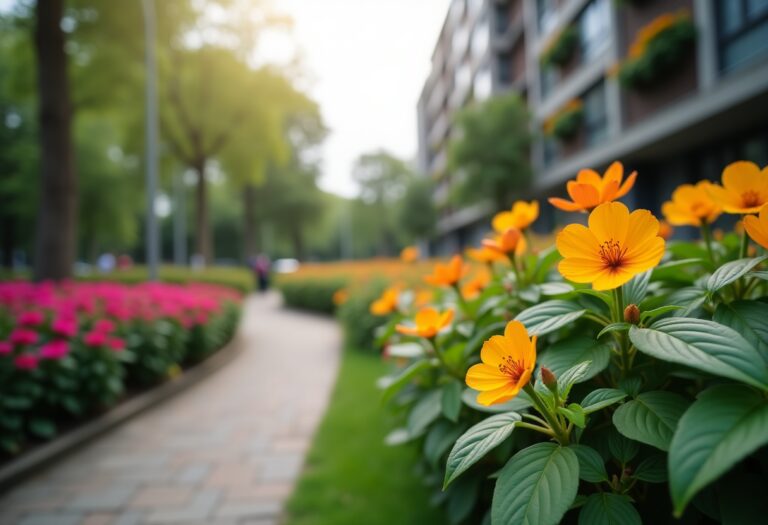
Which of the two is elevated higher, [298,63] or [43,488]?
[298,63]

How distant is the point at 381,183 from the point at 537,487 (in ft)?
147

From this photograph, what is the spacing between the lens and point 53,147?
7078mm

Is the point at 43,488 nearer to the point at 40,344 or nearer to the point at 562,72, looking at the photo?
the point at 40,344

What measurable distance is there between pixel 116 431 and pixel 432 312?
3.35 metres

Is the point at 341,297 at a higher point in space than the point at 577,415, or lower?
lower

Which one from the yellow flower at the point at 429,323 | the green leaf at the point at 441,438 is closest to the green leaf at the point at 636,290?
the yellow flower at the point at 429,323

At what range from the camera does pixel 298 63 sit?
18953mm

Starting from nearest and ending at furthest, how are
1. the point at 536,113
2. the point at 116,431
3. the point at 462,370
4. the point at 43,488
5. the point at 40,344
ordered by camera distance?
the point at 462,370
the point at 43,488
the point at 40,344
the point at 116,431
the point at 536,113

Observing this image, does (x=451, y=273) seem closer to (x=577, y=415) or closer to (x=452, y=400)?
(x=452, y=400)

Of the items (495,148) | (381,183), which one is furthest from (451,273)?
(381,183)

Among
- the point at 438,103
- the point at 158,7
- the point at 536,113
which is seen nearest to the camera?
the point at 158,7

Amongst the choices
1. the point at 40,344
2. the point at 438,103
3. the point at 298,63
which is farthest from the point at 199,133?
the point at 438,103

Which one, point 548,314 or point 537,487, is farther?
point 548,314

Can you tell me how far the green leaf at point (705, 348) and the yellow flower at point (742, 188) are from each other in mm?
401
